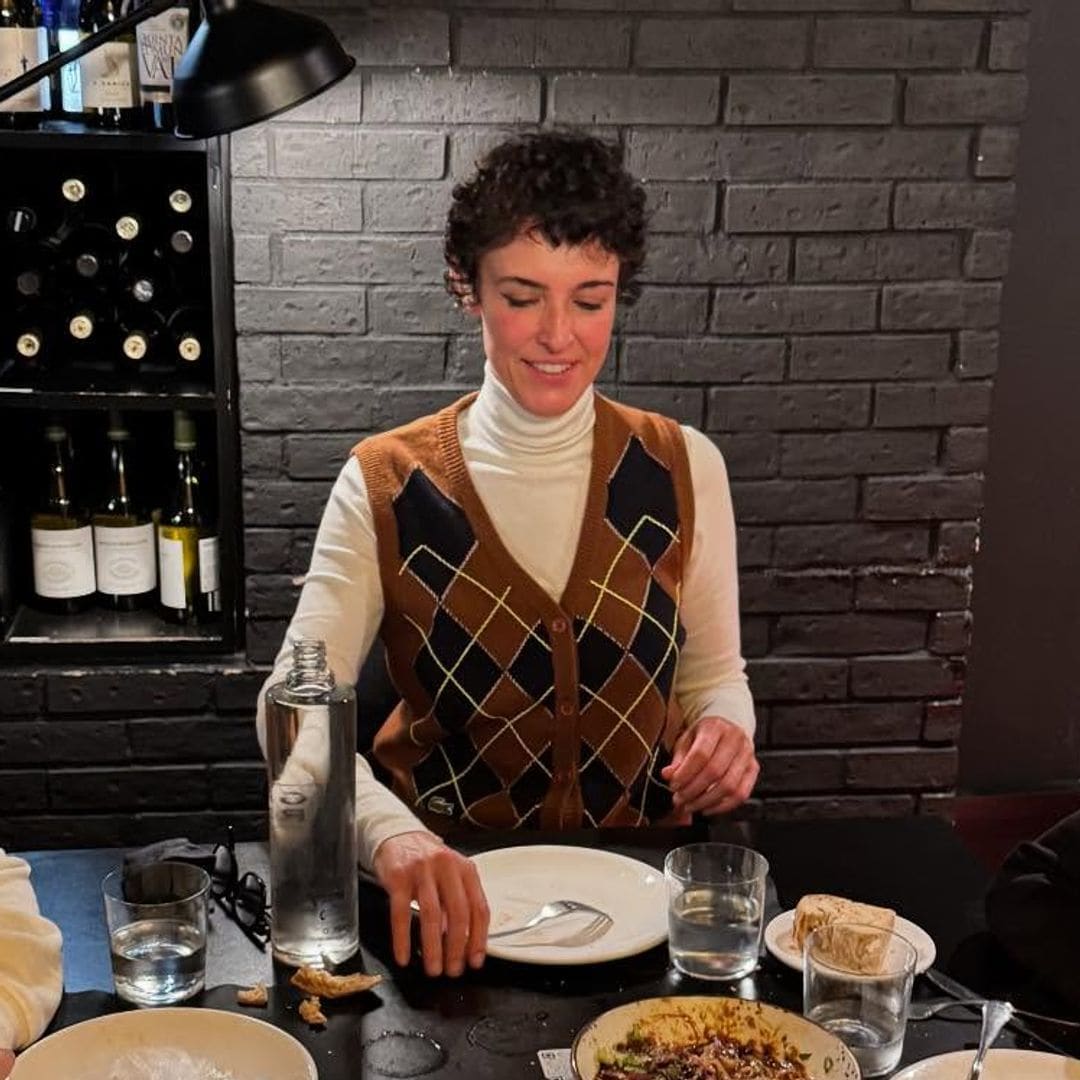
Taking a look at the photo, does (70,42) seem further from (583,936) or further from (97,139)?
(583,936)

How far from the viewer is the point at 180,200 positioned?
2.49m

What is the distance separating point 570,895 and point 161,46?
5.23 ft

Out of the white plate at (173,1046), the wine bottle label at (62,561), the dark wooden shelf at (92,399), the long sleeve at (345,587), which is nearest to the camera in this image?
the white plate at (173,1046)

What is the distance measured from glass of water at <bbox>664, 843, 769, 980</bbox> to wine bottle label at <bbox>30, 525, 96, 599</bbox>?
1613 mm

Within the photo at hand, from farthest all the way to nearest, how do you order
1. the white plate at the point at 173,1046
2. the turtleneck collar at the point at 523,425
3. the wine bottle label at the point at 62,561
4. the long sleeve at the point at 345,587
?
1. the wine bottle label at the point at 62,561
2. the turtleneck collar at the point at 523,425
3. the long sleeve at the point at 345,587
4. the white plate at the point at 173,1046

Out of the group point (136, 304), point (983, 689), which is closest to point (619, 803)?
point (136, 304)

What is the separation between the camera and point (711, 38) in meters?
2.40

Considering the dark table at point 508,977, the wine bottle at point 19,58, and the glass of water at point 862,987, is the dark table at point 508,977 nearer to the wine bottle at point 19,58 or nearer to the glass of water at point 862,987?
the glass of water at point 862,987

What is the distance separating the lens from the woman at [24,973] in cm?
111

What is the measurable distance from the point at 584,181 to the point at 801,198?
82 centimetres

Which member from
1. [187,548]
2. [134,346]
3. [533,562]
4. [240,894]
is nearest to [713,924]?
[240,894]

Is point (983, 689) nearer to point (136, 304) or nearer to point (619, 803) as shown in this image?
point (619, 803)

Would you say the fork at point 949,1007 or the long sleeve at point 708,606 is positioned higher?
the long sleeve at point 708,606

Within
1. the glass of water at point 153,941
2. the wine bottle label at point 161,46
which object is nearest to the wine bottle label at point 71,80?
the wine bottle label at point 161,46
